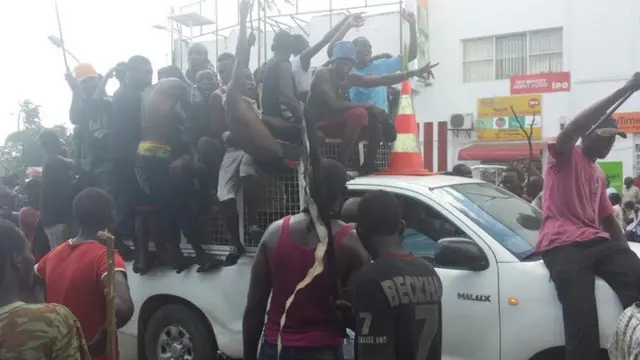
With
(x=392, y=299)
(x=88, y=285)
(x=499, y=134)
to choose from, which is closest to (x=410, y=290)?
(x=392, y=299)

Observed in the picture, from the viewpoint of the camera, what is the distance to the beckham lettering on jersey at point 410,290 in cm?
267

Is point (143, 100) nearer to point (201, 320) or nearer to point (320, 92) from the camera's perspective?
point (320, 92)

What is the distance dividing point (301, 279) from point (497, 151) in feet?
58.4

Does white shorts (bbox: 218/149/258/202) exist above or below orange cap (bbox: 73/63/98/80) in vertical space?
below

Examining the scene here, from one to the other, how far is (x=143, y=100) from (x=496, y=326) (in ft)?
11.6

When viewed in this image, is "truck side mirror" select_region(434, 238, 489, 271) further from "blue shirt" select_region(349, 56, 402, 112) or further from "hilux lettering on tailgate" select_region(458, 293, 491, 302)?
"blue shirt" select_region(349, 56, 402, 112)

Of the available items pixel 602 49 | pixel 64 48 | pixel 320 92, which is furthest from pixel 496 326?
pixel 602 49

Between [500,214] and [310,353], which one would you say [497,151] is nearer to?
[500,214]

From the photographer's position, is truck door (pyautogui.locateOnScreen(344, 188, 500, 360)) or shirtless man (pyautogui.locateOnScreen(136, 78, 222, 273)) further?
shirtless man (pyautogui.locateOnScreen(136, 78, 222, 273))

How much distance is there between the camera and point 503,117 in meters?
20.4

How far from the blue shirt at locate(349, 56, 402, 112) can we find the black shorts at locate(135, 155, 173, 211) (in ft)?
6.05

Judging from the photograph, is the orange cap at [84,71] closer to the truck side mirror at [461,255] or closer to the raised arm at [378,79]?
the raised arm at [378,79]

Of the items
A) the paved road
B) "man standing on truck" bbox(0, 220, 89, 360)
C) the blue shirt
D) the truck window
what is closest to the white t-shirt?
the blue shirt

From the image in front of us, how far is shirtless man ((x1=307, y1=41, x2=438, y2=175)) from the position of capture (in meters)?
5.47
